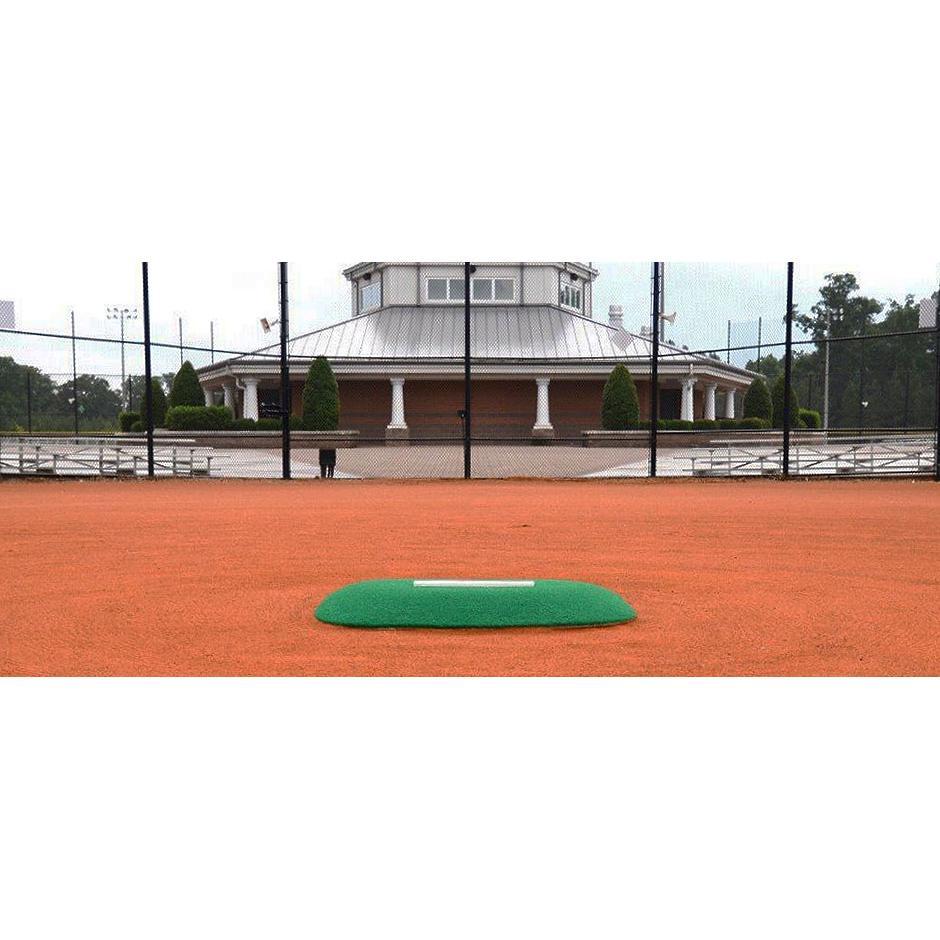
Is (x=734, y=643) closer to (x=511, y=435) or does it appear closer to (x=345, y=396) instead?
(x=511, y=435)

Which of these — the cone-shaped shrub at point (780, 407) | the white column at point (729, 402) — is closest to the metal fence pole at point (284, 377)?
the cone-shaped shrub at point (780, 407)

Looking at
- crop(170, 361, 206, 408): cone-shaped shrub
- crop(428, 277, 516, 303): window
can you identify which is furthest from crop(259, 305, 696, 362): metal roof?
crop(170, 361, 206, 408): cone-shaped shrub

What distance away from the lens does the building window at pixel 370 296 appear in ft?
112

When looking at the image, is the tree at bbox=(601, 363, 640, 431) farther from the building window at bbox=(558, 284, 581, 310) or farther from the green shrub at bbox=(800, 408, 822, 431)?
the building window at bbox=(558, 284, 581, 310)

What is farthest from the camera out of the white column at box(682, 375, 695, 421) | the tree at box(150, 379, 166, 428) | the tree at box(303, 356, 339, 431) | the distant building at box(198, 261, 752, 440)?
the white column at box(682, 375, 695, 421)

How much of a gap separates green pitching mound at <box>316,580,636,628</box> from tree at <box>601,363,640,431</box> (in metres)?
22.7

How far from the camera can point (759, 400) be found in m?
30.5

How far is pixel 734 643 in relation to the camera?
4.17 m

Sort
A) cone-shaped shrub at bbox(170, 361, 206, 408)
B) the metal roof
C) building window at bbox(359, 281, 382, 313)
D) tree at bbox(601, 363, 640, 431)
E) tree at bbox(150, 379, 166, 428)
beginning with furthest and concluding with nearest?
building window at bbox(359, 281, 382, 313)
the metal roof
tree at bbox(150, 379, 166, 428)
cone-shaped shrub at bbox(170, 361, 206, 408)
tree at bbox(601, 363, 640, 431)

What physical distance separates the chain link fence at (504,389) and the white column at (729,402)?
16 centimetres

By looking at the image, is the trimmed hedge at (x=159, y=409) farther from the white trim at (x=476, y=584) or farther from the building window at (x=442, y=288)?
the white trim at (x=476, y=584)

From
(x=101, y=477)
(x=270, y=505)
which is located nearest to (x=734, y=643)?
(x=270, y=505)

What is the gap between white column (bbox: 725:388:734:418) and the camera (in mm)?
34781

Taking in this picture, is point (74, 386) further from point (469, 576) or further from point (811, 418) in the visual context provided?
point (811, 418)
